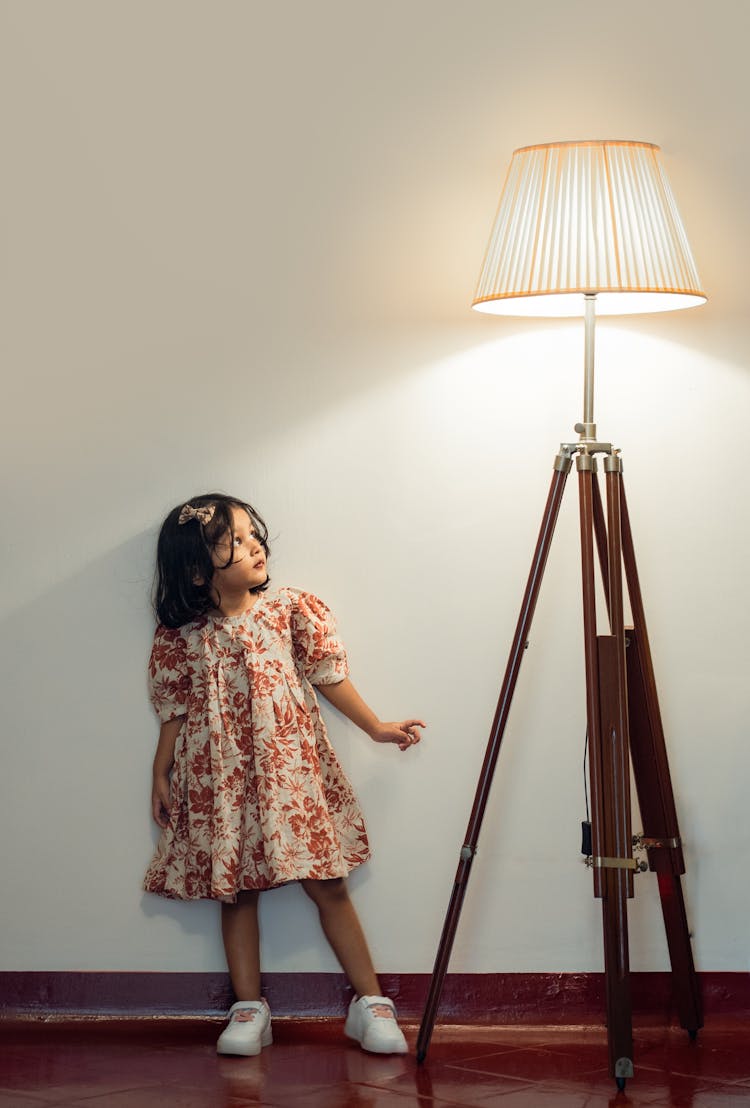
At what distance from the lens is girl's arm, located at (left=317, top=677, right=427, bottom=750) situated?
115 inches

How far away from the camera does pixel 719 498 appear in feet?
9.63

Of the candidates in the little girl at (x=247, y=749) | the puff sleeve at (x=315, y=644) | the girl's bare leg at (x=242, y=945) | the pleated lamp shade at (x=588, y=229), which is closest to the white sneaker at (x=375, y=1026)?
the little girl at (x=247, y=749)

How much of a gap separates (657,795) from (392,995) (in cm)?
77

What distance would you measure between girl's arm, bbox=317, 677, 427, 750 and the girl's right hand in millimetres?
415

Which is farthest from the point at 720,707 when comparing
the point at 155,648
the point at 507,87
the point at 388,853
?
the point at 507,87

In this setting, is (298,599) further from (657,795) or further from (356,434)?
(657,795)

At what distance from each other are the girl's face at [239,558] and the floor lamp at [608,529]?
1.97 ft

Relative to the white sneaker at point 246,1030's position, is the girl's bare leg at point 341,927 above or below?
above

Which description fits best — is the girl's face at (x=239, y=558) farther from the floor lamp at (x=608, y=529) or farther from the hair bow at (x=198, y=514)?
the floor lamp at (x=608, y=529)

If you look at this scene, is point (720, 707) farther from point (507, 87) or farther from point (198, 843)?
point (507, 87)

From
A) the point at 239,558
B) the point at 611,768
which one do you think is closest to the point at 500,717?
the point at 611,768

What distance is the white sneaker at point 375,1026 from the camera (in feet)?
8.95

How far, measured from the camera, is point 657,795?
8.95 ft

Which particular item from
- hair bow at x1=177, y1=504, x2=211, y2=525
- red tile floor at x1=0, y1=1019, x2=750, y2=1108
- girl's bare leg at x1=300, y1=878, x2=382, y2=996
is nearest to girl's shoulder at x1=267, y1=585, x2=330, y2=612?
hair bow at x1=177, y1=504, x2=211, y2=525
